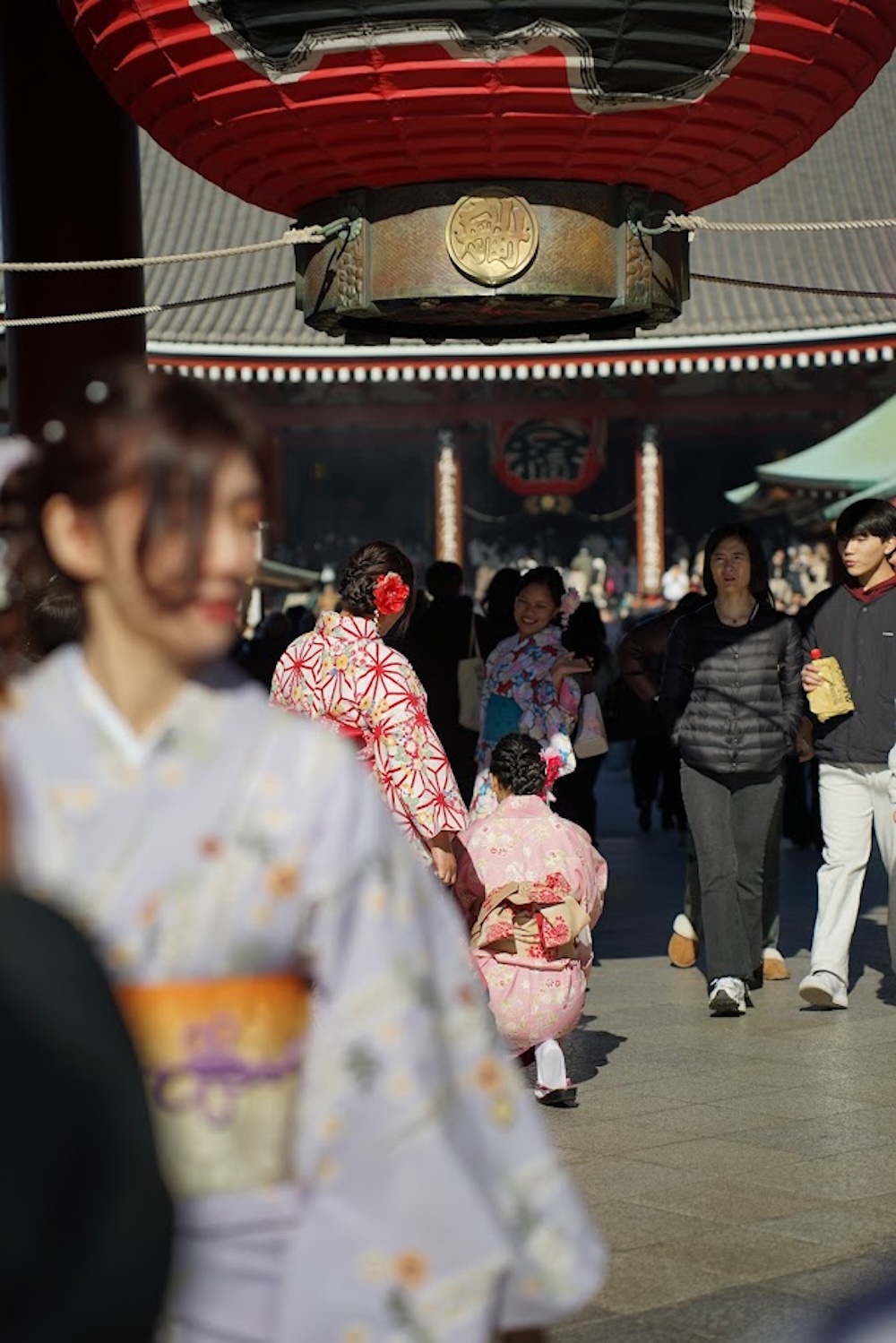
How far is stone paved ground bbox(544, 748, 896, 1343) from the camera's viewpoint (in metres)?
4.05

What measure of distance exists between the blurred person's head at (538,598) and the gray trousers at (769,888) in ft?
3.32

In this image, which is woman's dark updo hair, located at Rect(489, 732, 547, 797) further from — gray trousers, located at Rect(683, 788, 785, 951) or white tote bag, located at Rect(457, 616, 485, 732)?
white tote bag, located at Rect(457, 616, 485, 732)

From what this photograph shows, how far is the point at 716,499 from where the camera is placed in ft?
91.5

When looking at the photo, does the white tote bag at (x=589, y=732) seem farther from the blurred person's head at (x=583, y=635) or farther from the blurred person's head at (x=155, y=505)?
the blurred person's head at (x=155, y=505)

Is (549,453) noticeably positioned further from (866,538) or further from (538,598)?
(866,538)

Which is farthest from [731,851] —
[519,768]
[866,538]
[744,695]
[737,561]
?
[519,768]

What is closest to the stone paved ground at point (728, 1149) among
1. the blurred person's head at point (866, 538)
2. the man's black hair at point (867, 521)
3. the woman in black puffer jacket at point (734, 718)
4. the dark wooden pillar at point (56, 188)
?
the woman in black puffer jacket at point (734, 718)

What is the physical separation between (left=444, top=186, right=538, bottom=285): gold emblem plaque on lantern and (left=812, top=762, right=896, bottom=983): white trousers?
6.66 ft

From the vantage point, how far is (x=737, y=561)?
7270 mm

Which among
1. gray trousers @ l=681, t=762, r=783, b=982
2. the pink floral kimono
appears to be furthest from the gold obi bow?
gray trousers @ l=681, t=762, r=783, b=982

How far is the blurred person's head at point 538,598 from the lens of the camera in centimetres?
816

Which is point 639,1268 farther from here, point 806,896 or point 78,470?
point 806,896

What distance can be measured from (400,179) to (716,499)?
868 inches

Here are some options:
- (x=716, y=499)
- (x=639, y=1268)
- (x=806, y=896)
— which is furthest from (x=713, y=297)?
(x=639, y=1268)
